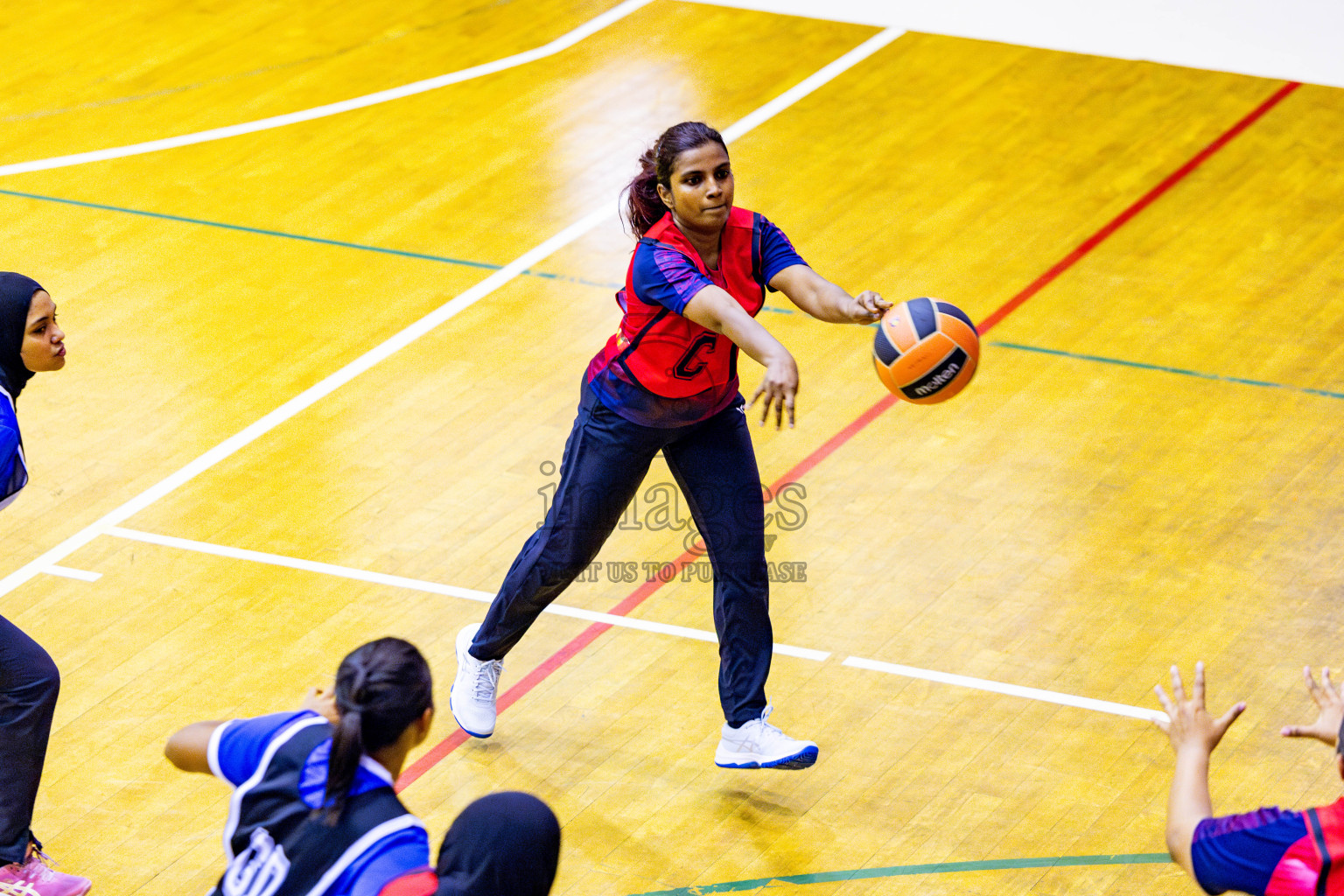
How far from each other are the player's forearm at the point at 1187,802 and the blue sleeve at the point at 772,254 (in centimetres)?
262

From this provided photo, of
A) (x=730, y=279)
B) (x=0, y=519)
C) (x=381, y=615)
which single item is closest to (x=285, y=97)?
(x=0, y=519)

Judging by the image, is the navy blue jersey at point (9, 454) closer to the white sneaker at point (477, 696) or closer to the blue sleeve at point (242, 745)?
the blue sleeve at point (242, 745)

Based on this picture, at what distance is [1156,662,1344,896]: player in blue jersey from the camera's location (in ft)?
12.5

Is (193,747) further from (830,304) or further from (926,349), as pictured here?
(926,349)

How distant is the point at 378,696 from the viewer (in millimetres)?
3764

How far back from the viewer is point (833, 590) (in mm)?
7828

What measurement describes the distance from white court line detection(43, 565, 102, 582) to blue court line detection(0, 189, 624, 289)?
12.0 ft

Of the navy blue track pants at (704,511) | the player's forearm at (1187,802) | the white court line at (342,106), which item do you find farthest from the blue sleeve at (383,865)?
the white court line at (342,106)

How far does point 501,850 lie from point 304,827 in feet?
1.57

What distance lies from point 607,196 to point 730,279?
596 centimetres

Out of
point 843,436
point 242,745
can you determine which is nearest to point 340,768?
point 242,745

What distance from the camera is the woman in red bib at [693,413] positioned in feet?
19.7

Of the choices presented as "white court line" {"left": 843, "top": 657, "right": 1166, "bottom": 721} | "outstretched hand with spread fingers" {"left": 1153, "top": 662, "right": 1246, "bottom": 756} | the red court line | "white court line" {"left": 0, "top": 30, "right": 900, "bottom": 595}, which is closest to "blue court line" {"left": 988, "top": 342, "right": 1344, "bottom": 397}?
the red court line

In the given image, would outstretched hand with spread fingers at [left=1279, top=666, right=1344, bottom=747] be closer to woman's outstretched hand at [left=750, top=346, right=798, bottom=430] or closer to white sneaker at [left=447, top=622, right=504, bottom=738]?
woman's outstretched hand at [left=750, top=346, right=798, bottom=430]
